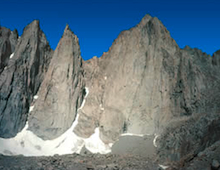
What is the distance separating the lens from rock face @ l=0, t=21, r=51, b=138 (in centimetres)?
2783

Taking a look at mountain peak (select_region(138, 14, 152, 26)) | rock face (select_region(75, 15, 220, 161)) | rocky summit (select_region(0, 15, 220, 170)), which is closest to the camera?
rocky summit (select_region(0, 15, 220, 170))

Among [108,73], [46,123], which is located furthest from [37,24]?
[46,123]

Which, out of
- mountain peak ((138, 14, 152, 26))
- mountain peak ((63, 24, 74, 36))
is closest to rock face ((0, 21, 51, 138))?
mountain peak ((63, 24, 74, 36))

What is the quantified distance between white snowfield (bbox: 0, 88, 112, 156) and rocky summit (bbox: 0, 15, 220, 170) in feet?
0.35

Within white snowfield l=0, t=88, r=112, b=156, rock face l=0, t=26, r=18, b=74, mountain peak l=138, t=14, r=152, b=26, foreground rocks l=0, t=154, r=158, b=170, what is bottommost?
foreground rocks l=0, t=154, r=158, b=170

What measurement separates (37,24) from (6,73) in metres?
9.24

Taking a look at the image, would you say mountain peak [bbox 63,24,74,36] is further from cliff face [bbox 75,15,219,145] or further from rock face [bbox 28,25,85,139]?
cliff face [bbox 75,15,219,145]

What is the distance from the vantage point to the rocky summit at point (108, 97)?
24.5 metres

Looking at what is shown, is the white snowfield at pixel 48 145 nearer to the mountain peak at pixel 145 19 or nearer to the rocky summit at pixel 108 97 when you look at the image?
the rocky summit at pixel 108 97

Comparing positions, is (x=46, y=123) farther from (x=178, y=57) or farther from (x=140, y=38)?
(x=178, y=57)

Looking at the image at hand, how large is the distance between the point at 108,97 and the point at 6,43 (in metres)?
16.7

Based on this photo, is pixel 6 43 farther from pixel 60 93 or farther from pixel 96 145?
pixel 96 145

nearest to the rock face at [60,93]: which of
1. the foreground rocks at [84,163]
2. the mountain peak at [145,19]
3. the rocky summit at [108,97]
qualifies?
the rocky summit at [108,97]

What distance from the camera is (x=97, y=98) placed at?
3219 centimetres
